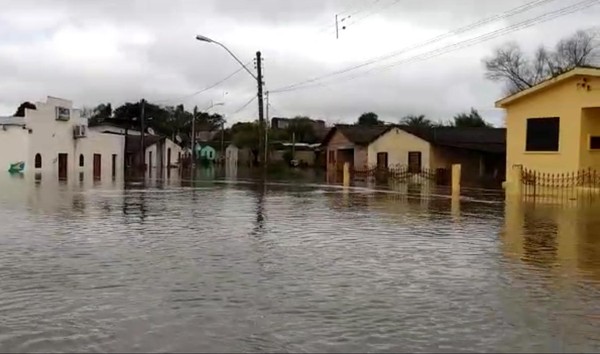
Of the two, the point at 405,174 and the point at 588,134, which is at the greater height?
the point at 588,134

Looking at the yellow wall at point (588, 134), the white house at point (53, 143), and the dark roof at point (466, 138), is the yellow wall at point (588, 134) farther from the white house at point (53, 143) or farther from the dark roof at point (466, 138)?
the white house at point (53, 143)

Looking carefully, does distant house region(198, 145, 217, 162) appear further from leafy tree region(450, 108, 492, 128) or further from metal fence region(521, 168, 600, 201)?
metal fence region(521, 168, 600, 201)

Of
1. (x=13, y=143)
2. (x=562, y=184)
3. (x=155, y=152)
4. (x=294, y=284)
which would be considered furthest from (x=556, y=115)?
(x=155, y=152)

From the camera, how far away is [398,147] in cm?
5675

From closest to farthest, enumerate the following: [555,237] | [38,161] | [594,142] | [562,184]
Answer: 1. [555,237]
2. [562,184]
3. [594,142]
4. [38,161]

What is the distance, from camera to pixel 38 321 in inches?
258

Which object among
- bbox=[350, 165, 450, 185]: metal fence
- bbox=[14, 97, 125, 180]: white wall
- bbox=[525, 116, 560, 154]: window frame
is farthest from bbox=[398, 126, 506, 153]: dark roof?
bbox=[14, 97, 125, 180]: white wall

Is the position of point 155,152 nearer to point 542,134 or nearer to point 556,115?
point 542,134

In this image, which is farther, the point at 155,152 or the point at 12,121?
the point at 155,152

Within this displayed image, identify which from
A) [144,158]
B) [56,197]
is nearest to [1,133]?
[144,158]

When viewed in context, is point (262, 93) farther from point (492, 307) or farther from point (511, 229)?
point (492, 307)

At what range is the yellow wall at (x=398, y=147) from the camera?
180 ft

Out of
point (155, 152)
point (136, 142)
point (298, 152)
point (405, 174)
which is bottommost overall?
point (405, 174)

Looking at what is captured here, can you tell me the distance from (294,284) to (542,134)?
26.8 metres
